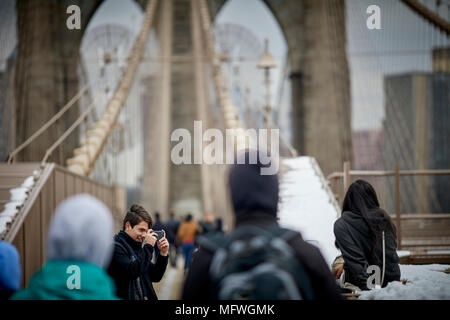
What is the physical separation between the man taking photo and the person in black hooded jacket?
1.07 m

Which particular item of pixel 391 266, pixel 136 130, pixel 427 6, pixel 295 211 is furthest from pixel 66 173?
pixel 136 130

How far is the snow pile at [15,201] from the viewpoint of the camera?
233 inches

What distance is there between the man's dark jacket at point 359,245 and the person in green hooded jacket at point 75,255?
6.57ft

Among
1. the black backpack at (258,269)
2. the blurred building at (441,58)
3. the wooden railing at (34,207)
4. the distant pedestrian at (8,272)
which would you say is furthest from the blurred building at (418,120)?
the black backpack at (258,269)

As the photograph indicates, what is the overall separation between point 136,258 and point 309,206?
465 centimetres

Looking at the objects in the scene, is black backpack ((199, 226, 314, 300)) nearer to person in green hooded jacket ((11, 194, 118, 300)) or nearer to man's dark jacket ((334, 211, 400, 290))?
person in green hooded jacket ((11, 194, 118, 300))

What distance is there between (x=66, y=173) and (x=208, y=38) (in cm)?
1366

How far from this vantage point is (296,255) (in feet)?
6.14

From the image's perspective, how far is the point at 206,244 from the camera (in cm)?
193

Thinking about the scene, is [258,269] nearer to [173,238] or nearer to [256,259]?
[256,259]

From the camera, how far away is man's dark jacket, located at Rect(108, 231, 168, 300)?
3.27m

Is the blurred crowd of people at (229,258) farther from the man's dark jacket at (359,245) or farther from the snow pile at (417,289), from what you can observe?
the man's dark jacket at (359,245)

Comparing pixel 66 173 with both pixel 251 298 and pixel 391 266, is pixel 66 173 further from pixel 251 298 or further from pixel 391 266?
pixel 251 298

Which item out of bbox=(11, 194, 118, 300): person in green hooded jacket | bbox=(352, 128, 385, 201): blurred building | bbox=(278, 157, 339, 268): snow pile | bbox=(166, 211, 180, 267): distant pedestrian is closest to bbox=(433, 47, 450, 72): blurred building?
bbox=(352, 128, 385, 201): blurred building
